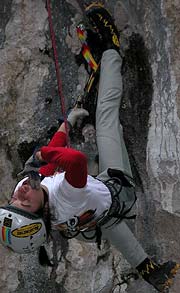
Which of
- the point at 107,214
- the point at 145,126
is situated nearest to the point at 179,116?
the point at 145,126

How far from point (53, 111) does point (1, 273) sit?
1.90 metres

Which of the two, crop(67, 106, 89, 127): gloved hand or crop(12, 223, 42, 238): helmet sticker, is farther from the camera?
crop(67, 106, 89, 127): gloved hand

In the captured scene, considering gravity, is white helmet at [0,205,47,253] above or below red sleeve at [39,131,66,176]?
below

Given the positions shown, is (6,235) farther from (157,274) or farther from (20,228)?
(157,274)

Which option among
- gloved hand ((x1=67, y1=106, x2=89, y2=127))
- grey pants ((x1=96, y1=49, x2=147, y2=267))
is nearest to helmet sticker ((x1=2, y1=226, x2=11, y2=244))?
grey pants ((x1=96, y1=49, x2=147, y2=267))

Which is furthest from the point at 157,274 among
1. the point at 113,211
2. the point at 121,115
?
the point at 121,115

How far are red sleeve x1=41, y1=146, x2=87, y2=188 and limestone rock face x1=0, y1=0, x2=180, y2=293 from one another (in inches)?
66.3

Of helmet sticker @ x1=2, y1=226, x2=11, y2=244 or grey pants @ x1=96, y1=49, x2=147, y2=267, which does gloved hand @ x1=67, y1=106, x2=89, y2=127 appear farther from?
helmet sticker @ x1=2, y1=226, x2=11, y2=244

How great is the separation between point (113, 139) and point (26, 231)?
131 centimetres

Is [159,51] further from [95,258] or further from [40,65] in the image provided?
[95,258]

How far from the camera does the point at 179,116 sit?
5648 mm

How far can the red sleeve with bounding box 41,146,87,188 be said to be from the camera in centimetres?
406

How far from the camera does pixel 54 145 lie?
16.2ft

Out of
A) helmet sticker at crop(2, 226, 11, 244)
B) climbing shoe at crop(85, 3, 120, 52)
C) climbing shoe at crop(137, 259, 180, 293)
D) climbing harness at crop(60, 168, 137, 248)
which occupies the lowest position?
climbing shoe at crop(137, 259, 180, 293)
